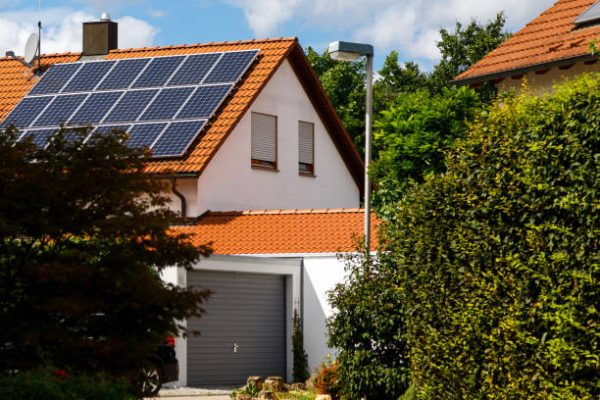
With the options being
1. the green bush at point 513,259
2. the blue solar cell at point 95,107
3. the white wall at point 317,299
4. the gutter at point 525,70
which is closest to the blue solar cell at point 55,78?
the blue solar cell at point 95,107

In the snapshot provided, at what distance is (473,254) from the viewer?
13.7 m

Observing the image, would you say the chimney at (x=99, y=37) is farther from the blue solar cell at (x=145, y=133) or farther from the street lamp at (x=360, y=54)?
the street lamp at (x=360, y=54)

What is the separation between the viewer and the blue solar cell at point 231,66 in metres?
33.0

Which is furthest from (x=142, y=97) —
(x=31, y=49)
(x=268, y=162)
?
(x=31, y=49)

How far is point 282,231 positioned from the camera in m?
29.0

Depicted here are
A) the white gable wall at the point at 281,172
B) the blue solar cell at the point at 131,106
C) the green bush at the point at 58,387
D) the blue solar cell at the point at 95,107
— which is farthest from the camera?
the blue solar cell at the point at 95,107

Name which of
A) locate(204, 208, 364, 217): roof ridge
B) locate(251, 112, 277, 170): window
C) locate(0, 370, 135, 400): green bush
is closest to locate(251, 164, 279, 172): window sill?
locate(251, 112, 277, 170): window

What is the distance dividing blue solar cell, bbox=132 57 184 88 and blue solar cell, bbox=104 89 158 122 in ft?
1.57

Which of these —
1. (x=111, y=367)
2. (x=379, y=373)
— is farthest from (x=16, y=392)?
(x=379, y=373)

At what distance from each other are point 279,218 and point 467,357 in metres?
15.9

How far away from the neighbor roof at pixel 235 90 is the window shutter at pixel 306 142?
2.59ft

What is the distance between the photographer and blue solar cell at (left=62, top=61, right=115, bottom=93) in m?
34.6

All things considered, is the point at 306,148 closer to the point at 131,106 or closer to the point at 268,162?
the point at 268,162

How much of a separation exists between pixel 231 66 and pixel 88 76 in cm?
451
